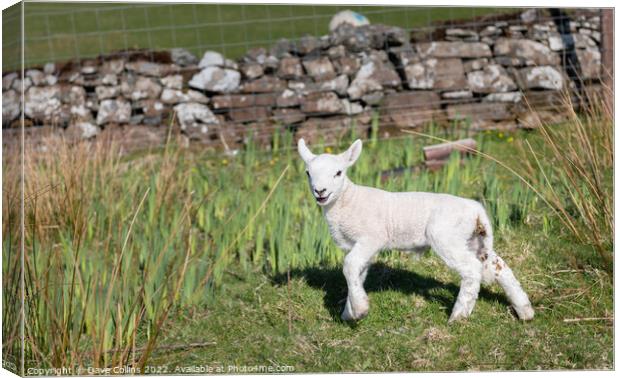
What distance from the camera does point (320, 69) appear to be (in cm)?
895

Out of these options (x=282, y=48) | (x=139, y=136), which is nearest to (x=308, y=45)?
(x=282, y=48)

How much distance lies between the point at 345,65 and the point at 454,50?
104cm

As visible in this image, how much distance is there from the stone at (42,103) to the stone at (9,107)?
277cm

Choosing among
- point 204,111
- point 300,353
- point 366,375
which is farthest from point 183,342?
point 204,111

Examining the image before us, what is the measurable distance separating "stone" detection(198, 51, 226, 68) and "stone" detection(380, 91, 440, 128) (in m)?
1.70

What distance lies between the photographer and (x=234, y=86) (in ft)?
30.5

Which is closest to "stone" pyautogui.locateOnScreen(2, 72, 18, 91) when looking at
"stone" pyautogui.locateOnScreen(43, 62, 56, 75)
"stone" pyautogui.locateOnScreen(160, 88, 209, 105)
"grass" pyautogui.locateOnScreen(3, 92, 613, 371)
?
"grass" pyautogui.locateOnScreen(3, 92, 613, 371)

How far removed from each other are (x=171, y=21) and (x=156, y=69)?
50 centimetres

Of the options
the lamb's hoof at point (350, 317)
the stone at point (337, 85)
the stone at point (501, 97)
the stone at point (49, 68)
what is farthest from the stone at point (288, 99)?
the lamb's hoof at point (350, 317)

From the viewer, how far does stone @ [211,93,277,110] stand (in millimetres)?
9125

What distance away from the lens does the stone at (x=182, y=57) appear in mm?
9430

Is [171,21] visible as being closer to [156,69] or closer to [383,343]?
[156,69]

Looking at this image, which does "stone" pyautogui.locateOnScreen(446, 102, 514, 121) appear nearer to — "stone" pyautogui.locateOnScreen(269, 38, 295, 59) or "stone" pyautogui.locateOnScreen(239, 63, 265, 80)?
"stone" pyautogui.locateOnScreen(269, 38, 295, 59)

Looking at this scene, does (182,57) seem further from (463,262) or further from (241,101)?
(463,262)
